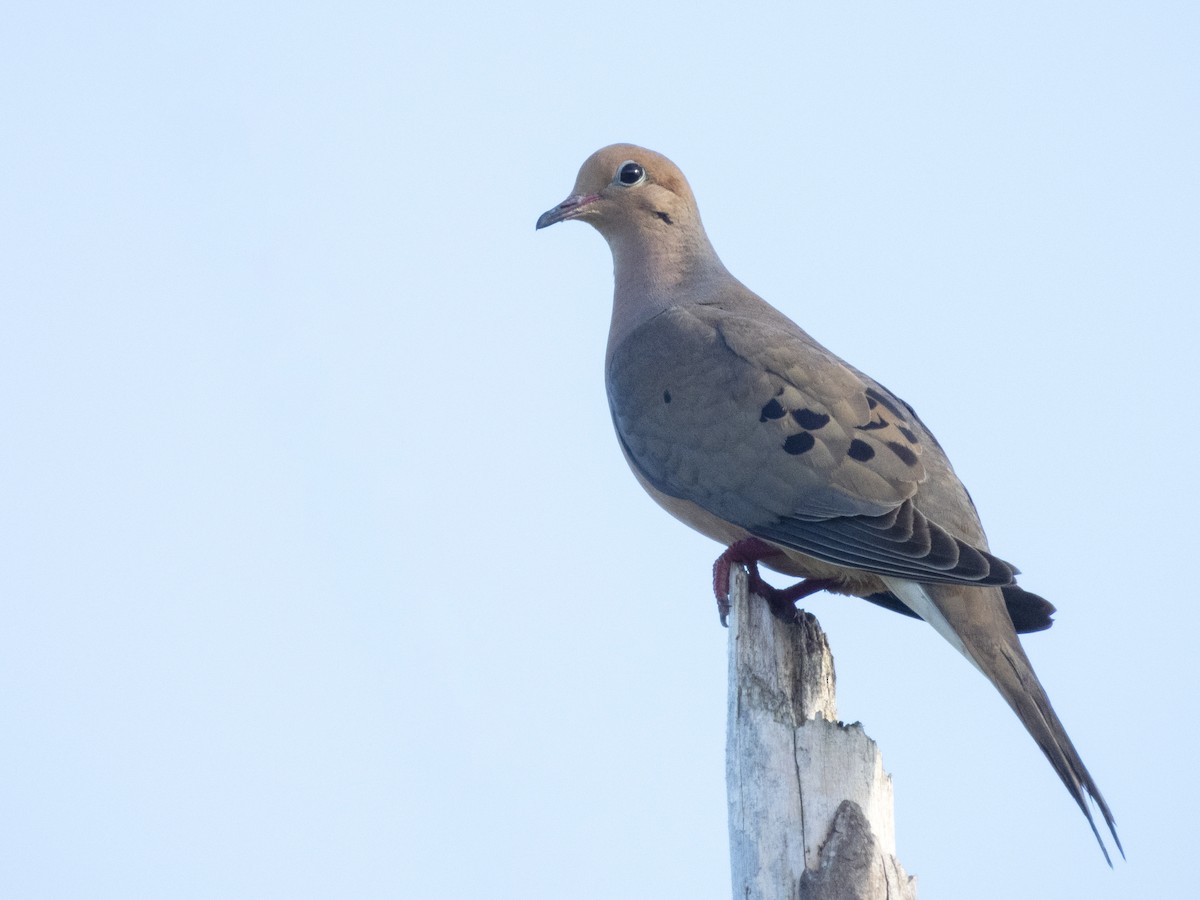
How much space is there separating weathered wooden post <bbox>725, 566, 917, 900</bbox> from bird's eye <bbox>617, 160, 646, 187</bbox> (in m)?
2.75

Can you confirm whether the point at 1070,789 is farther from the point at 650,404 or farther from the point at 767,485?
the point at 650,404

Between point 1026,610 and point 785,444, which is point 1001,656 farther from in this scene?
point 785,444

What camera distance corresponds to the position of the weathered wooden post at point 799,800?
326cm

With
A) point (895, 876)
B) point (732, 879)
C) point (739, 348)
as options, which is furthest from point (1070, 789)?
point (739, 348)

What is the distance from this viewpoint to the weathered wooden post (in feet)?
10.7

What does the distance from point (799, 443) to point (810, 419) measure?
10cm

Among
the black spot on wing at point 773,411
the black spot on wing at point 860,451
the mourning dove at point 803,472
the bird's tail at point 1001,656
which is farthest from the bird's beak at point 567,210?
the bird's tail at point 1001,656

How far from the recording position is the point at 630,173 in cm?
601

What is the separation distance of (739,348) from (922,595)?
1.12 meters

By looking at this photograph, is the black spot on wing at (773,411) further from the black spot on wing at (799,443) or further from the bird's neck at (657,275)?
the bird's neck at (657,275)

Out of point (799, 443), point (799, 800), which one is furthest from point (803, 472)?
point (799, 800)

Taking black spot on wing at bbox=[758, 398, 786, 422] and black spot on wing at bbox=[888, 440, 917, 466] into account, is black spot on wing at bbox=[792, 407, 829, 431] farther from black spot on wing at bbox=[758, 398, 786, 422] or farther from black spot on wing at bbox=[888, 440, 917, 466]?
black spot on wing at bbox=[888, 440, 917, 466]

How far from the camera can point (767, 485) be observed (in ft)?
15.5

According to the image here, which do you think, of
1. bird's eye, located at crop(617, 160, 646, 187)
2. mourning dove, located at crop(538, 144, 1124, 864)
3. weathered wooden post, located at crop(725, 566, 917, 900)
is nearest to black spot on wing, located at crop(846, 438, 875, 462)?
mourning dove, located at crop(538, 144, 1124, 864)
